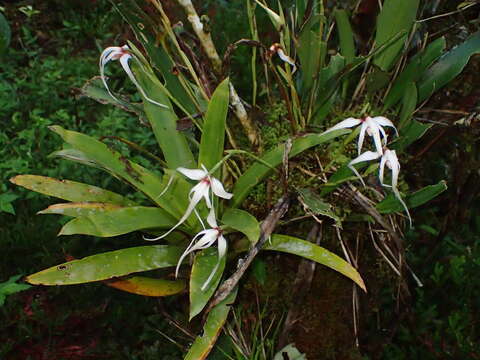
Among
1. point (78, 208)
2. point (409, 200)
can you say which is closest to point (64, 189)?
point (78, 208)

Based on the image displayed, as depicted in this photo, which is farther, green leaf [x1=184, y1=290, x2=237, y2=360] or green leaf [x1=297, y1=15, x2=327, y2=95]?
green leaf [x1=297, y1=15, x2=327, y2=95]

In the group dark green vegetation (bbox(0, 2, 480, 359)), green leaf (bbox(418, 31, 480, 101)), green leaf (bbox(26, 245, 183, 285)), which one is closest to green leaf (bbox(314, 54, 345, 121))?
dark green vegetation (bbox(0, 2, 480, 359))

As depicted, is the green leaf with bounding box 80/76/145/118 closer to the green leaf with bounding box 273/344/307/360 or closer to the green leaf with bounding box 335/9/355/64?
the green leaf with bounding box 335/9/355/64

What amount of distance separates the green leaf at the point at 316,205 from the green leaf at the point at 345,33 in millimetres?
518

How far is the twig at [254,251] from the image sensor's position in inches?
50.2

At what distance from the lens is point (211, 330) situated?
4.37 ft

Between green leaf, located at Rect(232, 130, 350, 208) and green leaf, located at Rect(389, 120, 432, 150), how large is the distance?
1.01 feet

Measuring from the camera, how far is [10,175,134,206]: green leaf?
1.44m

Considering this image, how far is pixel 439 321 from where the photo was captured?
6.18ft

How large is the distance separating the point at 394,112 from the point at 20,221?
1.37 metres

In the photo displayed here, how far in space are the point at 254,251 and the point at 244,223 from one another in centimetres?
7

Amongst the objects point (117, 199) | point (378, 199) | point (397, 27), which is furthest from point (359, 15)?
point (117, 199)

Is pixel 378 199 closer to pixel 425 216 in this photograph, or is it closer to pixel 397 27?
pixel 397 27

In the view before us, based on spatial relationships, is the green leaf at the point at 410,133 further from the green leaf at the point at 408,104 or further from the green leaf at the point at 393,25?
the green leaf at the point at 393,25
